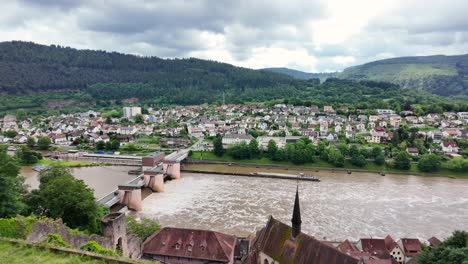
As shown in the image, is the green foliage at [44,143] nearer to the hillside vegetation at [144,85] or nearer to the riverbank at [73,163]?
the riverbank at [73,163]

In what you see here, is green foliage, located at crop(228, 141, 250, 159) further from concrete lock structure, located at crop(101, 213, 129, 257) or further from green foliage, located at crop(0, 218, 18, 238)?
green foliage, located at crop(0, 218, 18, 238)

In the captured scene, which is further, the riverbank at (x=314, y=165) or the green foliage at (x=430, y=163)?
the green foliage at (x=430, y=163)

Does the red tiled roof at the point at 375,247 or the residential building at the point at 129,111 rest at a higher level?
the residential building at the point at 129,111

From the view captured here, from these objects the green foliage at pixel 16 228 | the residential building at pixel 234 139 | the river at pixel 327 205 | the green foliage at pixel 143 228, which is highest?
the green foliage at pixel 16 228

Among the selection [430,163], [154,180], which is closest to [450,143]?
[430,163]

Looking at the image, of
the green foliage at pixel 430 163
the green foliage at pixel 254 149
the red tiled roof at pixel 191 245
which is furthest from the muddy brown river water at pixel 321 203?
the green foliage at pixel 254 149

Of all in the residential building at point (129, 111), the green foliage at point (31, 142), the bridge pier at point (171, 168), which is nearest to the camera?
the bridge pier at point (171, 168)

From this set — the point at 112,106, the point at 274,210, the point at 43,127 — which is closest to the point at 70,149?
the point at 43,127
